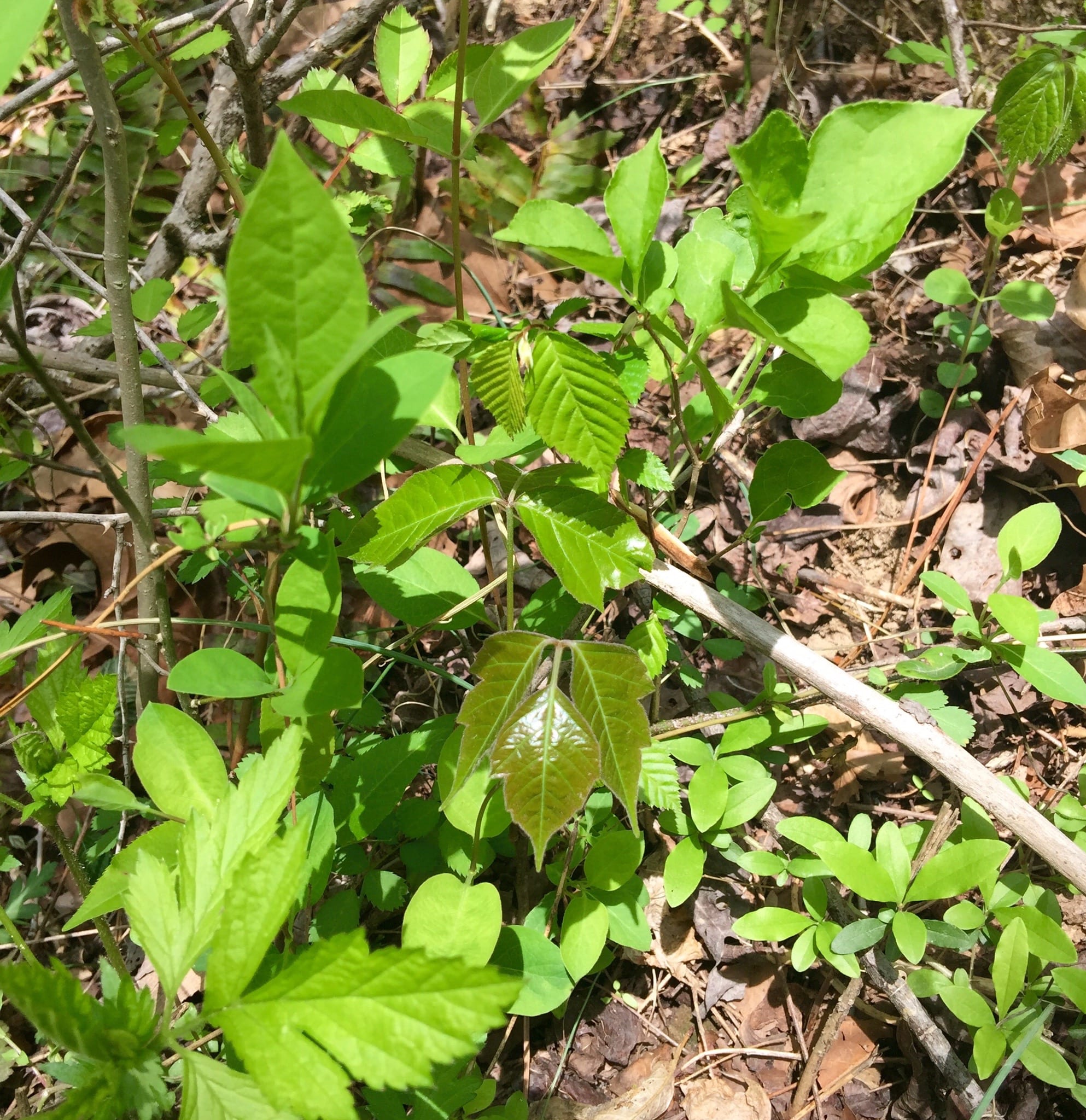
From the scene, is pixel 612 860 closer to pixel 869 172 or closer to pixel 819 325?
pixel 819 325

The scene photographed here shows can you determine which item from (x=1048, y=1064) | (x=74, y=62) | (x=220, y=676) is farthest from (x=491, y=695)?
(x=74, y=62)

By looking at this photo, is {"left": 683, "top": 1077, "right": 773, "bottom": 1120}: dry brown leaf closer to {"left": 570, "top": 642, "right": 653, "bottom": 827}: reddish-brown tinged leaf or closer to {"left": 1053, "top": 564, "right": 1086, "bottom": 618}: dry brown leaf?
{"left": 570, "top": 642, "right": 653, "bottom": 827}: reddish-brown tinged leaf

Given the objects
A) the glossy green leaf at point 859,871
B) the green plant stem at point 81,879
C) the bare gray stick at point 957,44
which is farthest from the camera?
the bare gray stick at point 957,44

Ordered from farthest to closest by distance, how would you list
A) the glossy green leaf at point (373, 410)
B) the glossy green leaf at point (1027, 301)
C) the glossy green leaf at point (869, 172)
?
the glossy green leaf at point (1027, 301), the glossy green leaf at point (869, 172), the glossy green leaf at point (373, 410)

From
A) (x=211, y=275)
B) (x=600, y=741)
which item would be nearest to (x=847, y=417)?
(x=600, y=741)

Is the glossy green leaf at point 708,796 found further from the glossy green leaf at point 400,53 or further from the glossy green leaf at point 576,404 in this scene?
the glossy green leaf at point 400,53

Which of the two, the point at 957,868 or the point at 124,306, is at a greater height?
the point at 124,306

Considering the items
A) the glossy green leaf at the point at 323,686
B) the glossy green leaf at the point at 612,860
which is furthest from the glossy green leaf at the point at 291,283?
the glossy green leaf at the point at 612,860
